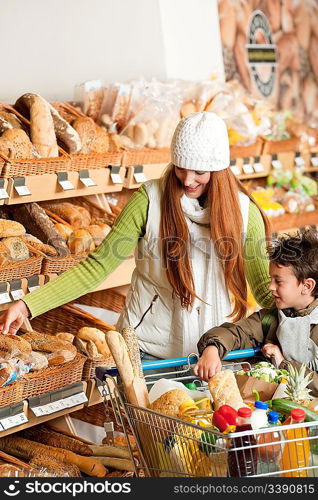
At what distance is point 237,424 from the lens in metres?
1.82

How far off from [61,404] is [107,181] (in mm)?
1224

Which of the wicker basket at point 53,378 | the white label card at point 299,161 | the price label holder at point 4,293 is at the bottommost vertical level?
the wicker basket at point 53,378

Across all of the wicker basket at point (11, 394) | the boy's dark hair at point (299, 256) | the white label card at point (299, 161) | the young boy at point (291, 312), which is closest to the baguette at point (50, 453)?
the wicker basket at point (11, 394)

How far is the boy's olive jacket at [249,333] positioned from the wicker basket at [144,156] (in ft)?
5.97

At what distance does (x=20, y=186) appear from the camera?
3.51 m

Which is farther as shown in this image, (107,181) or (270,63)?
(270,63)

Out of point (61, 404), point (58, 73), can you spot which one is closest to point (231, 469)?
point (61, 404)

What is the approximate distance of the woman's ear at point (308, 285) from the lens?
7.82ft

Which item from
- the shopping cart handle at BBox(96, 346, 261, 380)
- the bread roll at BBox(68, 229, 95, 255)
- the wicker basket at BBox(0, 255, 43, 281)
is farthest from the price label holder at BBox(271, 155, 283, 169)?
the shopping cart handle at BBox(96, 346, 261, 380)

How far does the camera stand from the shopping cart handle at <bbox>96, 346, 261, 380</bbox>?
7.24 ft

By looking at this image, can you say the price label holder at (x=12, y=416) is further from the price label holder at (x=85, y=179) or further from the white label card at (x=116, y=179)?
the white label card at (x=116, y=179)

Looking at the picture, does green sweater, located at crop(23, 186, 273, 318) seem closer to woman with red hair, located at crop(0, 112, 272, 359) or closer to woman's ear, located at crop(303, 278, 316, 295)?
woman with red hair, located at crop(0, 112, 272, 359)
